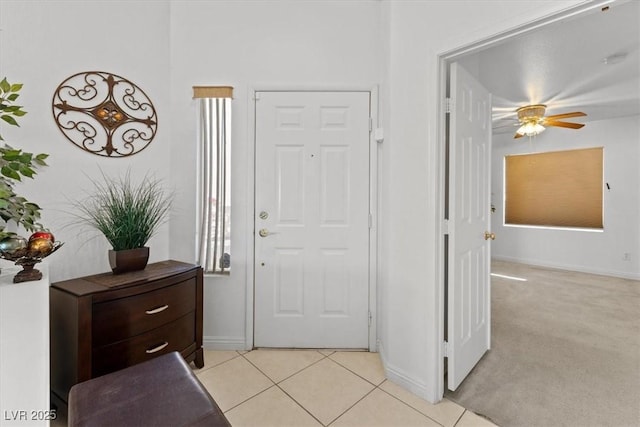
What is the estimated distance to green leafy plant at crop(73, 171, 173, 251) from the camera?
5.79ft

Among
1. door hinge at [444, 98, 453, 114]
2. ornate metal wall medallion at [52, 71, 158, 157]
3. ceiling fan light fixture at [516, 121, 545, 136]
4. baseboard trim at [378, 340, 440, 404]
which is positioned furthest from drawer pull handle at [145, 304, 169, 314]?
ceiling fan light fixture at [516, 121, 545, 136]

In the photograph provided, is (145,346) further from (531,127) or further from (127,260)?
(531,127)

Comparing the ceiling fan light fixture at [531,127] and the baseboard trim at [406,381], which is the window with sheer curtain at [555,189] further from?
the baseboard trim at [406,381]

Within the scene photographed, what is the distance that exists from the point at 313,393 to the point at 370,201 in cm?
138

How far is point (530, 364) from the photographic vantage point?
2.11 m

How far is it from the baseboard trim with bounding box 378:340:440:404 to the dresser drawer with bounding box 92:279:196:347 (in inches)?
55.1

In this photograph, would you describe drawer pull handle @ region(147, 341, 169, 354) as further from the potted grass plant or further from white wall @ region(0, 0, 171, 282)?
white wall @ region(0, 0, 171, 282)

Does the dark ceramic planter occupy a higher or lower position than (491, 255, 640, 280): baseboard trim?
higher

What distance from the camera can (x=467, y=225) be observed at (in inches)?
75.0

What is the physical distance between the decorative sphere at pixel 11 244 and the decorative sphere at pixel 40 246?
26 millimetres

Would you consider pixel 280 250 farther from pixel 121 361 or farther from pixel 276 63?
pixel 276 63

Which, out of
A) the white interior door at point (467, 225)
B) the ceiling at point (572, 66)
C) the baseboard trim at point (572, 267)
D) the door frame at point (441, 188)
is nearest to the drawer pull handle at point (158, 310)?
the door frame at point (441, 188)

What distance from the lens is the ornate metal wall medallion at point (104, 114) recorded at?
1847 mm

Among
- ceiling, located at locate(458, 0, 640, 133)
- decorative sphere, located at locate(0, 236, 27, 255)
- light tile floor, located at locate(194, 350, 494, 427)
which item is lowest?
light tile floor, located at locate(194, 350, 494, 427)
